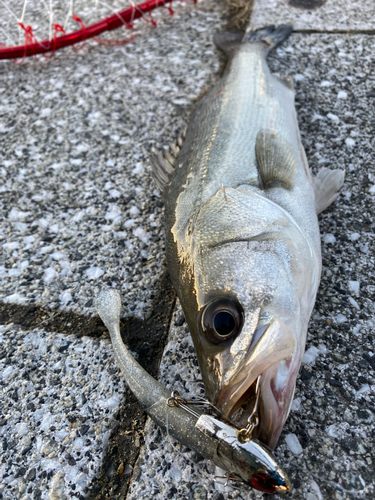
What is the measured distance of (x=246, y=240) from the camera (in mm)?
1675

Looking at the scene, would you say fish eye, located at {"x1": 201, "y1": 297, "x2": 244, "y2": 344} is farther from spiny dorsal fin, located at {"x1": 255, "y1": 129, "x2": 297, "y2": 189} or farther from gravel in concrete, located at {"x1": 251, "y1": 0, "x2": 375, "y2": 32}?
gravel in concrete, located at {"x1": 251, "y1": 0, "x2": 375, "y2": 32}

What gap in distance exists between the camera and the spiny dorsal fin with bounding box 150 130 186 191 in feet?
7.66

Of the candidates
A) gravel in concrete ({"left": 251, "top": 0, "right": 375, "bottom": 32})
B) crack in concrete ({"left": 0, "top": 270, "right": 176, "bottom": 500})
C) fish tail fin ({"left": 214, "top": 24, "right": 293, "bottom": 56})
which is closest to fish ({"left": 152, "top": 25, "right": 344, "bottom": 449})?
crack in concrete ({"left": 0, "top": 270, "right": 176, "bottom": 500})

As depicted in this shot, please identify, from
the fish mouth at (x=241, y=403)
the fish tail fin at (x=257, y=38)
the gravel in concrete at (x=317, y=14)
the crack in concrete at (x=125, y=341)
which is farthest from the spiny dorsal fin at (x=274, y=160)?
the gravel in concrete at (x=317, y=14)

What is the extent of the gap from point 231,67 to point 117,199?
1397 millimetres

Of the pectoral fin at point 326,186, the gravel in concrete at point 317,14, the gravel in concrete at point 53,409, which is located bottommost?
the gravel in concrete at point 53,409

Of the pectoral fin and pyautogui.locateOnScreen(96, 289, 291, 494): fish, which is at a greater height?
the pectoral fin

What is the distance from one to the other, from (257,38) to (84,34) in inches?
66.8

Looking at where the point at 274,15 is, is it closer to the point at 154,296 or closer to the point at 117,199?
the point at 117,199

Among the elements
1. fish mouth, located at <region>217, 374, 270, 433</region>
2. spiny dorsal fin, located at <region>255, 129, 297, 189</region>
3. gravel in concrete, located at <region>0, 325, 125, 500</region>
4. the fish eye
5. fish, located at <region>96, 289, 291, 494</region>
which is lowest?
gravel in concrete, located at <region>0, 325, 125, 500</region>

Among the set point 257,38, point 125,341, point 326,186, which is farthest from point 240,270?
point 257,38

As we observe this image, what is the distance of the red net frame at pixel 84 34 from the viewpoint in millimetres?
3674

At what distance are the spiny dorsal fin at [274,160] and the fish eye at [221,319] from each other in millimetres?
848

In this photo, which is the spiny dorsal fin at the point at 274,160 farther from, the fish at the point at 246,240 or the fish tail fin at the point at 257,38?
the fish tail fin at the point at 257,38
